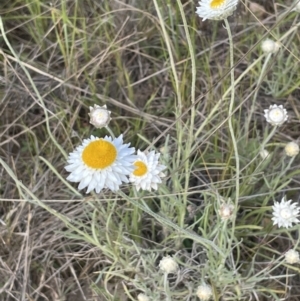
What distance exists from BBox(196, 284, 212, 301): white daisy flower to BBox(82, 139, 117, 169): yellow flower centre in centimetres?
31

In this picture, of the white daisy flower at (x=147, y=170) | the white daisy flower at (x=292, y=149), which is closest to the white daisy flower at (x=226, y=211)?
the white daisy flower at (x=147, y=170)

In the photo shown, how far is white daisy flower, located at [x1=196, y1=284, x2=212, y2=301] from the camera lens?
0.93 metres

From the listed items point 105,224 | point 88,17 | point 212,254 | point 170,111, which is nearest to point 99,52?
point 88,17

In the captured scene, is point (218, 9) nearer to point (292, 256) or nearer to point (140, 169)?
point (140, 169)

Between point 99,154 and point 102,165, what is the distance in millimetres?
15

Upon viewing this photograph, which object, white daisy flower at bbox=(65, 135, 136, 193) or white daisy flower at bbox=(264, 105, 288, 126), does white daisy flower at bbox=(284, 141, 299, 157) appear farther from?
white daisy flower at bbox=(65, 135, 136, 193)

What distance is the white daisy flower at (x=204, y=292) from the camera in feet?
3.05

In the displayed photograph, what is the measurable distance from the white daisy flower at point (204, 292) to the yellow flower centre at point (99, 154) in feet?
1.00

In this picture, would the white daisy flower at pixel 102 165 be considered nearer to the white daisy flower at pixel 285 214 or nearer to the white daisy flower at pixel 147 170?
the white daisy flower at pixel 147 170

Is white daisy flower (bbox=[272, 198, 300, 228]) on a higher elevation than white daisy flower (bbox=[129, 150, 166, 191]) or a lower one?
lower

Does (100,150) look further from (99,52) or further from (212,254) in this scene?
(99,52)

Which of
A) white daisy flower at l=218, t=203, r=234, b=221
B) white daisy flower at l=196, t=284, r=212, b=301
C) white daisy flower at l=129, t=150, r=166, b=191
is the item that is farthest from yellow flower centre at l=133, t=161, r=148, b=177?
white daisy flower at l=196, t=284, r=212, b=301

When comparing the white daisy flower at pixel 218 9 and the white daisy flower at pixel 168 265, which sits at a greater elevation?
the white daisy flower at pixel 218 9

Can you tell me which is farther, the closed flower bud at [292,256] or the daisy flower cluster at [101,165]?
the closed flower bud at [292,256]
